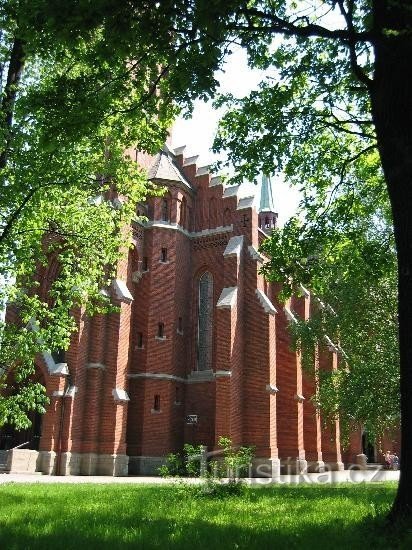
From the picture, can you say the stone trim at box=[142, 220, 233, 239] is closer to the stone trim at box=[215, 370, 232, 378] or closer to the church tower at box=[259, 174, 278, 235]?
the stone trim at box=[215, 370, 232, 378]

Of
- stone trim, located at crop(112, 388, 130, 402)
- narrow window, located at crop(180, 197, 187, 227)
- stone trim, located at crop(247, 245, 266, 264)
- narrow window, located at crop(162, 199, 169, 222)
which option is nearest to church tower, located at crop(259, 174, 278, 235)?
narrow window, located at crop(180, 197, 187, 227)

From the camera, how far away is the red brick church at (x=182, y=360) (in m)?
22.3

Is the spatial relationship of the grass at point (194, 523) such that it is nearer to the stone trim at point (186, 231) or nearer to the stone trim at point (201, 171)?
the stone trim at point (186, 231)

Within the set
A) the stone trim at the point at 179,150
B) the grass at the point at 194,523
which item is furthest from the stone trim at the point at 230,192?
the grass at the point at 194,523

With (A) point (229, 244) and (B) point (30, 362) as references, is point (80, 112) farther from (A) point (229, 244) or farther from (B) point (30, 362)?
(A) point (229, 244)

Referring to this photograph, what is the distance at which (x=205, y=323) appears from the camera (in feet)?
92.9

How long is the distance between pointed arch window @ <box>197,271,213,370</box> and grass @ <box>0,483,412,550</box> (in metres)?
18.0

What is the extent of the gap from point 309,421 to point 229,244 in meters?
11.3

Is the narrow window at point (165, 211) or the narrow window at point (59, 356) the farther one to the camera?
the narrow window at point (165, 211)

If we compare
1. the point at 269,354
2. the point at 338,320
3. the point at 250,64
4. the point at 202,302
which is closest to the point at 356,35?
the point at 250,64

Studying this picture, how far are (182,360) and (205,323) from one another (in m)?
2.33

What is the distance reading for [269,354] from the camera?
25.7 metres

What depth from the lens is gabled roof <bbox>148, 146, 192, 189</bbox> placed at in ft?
92.5

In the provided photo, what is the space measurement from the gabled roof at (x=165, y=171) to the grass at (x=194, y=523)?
815 inches
